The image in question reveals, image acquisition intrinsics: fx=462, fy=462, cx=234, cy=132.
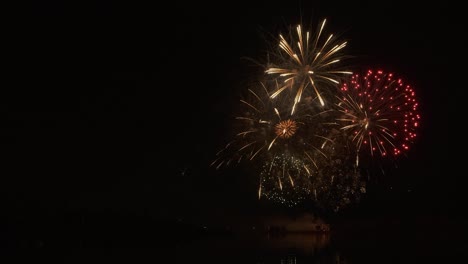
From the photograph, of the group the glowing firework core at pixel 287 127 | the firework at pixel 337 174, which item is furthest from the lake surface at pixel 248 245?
A: the glowing firework core at pixel 287 127

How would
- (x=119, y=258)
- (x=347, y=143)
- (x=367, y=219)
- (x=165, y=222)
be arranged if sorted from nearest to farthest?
(x=119, y=258), (x=347, y=143), (x=165, y=222), (x=367, y=219)

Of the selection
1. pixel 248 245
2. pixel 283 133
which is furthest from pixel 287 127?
pixel 248 245

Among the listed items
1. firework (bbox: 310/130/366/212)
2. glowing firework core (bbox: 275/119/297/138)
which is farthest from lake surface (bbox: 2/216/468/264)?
glowing firework core (bbox: 275/119/297/138)

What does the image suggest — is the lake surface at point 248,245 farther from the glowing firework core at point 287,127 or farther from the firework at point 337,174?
the glowing firework core at point 287,127

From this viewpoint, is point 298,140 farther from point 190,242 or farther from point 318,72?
point 190,242

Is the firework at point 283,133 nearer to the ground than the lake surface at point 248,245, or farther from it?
farther from it

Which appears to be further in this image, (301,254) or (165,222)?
(165,222)

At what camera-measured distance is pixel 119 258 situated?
19.8 meters

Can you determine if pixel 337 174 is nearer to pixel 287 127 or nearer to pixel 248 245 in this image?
pixel 287 127

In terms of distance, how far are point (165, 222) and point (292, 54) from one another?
1494 cm

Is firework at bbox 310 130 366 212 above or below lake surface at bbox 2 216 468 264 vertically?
above

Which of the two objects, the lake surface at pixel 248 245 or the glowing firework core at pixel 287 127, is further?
the glowing firework core at pixel 287 127

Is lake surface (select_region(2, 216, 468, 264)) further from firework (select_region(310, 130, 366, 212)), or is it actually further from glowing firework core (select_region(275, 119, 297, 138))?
glowing firework core (select_region(275, 119, 297, 138))

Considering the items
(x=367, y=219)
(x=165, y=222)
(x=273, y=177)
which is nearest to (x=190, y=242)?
(x=165, y=222)
